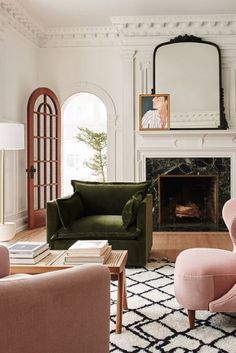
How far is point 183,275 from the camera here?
2645 mm

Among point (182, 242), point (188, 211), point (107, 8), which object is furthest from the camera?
point (188, 211)

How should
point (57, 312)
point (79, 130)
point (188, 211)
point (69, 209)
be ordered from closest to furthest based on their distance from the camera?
point (57, 312), point (69, 209), point (188, 211), point (79, 130)

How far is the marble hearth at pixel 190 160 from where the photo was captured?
6359 mm

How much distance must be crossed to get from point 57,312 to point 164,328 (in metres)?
1.55

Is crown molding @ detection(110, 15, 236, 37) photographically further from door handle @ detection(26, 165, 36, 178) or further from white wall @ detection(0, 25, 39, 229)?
door handle @ detection(26, 165, 36, 178)

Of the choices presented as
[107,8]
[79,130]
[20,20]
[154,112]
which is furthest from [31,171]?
[79,130]

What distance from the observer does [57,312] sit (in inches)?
49.3

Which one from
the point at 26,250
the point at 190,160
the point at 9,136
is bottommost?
the point at 26,250

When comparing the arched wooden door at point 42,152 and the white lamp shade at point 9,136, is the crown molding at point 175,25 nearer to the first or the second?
the arched wooden door at point 42,152

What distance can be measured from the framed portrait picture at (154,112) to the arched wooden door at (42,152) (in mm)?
1428

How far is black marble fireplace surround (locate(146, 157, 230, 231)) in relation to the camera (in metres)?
6.40

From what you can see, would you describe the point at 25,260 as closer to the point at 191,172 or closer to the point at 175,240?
the point at 175,240

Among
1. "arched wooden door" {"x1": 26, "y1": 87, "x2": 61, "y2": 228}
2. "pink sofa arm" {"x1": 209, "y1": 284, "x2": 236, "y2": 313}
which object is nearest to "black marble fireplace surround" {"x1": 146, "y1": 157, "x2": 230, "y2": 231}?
"arched wooden door" {"x1": 26, "y1": 87, "x2": 61, "y2": 228}

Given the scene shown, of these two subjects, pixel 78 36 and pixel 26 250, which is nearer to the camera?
pixel 26 250
